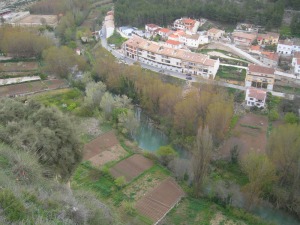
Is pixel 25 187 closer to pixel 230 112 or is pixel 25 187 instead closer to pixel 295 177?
pixel 295 177

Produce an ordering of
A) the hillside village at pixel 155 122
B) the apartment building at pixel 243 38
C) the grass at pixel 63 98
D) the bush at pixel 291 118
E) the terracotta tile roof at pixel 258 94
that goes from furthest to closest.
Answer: the apartment building at pixel 243 38, the terracotta tile roof at pixel 258 94, the grass at pixel 63 98, the bush at pixel 291 118, the hillside village at pixel 155 122

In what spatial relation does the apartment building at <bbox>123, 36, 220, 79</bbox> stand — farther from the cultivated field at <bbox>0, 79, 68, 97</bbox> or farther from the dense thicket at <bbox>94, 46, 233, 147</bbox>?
the cultivated field at <bbox>0, 79, 68, 97</bbox>

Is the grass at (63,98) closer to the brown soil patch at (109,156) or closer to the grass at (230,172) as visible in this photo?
the brown soil patch at (109,156)

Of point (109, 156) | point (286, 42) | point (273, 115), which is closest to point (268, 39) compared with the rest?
point (286, 42)

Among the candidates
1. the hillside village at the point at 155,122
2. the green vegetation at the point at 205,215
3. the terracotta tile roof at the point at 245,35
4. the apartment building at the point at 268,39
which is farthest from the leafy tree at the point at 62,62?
the apartment building at the point at 268,39

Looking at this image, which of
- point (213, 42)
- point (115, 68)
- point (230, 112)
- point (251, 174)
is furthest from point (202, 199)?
point (213, 42)

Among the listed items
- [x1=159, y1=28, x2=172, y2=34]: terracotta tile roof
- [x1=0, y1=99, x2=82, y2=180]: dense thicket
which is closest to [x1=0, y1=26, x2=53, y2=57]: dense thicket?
[x1=159, y1=28, x2=172, y2=34]: terracotta tile roof

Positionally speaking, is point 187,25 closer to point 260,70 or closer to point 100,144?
point 260,70
